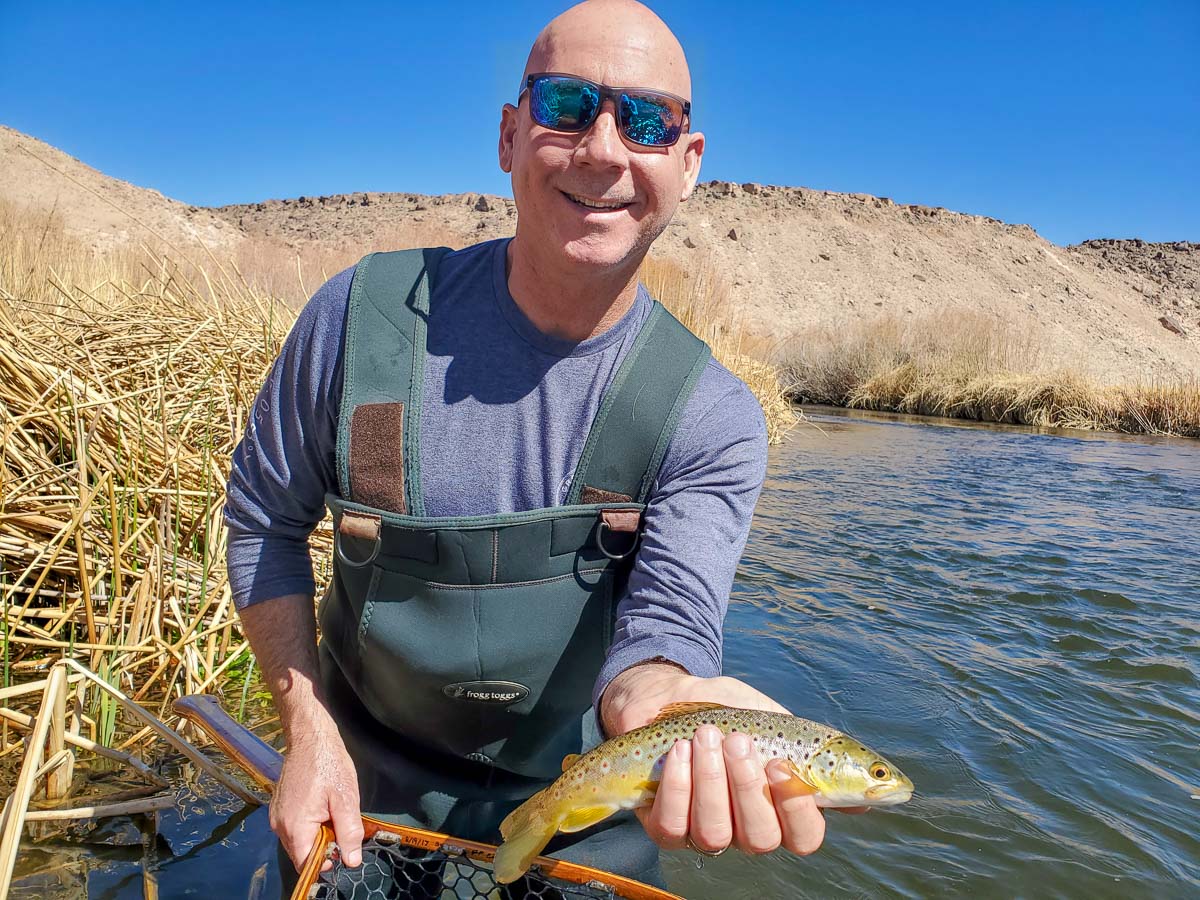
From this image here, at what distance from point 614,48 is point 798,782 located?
5.52 ft

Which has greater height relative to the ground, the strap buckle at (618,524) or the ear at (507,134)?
the ear at (507,134)

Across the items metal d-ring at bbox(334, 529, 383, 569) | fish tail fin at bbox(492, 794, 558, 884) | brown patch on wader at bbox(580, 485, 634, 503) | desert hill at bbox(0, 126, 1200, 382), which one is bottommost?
fish tail fin at bbox(492, 794, 558, 884)

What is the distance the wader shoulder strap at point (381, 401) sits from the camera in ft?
6.42

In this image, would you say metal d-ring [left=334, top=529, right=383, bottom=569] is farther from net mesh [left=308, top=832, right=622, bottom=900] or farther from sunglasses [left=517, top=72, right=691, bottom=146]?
sunglasses [left=517, top=72, right=691, bottom=146]

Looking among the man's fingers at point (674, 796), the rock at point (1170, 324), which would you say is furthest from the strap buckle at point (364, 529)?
the rock at point (1170, 324)

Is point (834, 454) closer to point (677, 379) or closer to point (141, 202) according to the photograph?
point (677, 379)

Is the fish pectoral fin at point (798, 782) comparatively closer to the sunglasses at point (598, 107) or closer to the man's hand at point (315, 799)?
the man's hand at point (315, 799)

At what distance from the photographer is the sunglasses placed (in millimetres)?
2055

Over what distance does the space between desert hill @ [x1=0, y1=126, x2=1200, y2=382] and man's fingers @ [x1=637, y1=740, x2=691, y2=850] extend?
58824 millimetres

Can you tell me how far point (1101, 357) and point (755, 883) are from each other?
6879 cm

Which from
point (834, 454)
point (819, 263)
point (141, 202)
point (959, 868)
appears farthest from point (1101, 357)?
point (959, 868)

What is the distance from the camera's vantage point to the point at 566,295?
6.76 feet

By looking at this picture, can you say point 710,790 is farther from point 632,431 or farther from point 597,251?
point 597,251

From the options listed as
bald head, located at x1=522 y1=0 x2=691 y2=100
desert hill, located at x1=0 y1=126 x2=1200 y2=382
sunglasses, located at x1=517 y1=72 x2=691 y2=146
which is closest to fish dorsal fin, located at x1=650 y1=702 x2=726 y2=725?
sunglasses, located at x1=517 y1=72 x2=691 y2=146
